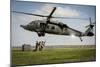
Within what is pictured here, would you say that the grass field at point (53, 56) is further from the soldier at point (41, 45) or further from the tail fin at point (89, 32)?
the tail fin at point (89, 32)

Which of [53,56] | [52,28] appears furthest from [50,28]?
[53,56]

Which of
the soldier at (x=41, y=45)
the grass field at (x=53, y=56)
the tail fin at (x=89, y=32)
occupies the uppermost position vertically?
the tail fin at (x=89, y=32)

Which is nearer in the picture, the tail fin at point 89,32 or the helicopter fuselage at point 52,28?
the helicopter fuselage at point 52,28

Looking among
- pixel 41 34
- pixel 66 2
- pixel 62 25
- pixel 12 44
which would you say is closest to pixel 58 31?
pixel 62 25

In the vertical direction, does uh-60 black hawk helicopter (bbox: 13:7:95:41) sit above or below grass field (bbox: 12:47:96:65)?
above

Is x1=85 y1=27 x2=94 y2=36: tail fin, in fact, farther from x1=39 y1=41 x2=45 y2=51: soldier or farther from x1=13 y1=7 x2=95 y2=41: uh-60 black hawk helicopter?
x1=39 y1=41 x2=45 y2=51: soldier

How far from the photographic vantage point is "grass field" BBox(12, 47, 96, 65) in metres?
2.21

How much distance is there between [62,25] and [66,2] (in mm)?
321

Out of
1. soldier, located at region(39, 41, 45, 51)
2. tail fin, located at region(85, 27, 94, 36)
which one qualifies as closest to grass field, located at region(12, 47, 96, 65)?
soldier, located at region(39, 41, 45, 51)

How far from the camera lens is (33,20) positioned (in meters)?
Answer: 2.29

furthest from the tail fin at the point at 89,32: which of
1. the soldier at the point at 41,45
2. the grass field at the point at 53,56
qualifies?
the soldier at the point at 41,45

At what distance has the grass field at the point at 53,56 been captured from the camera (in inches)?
87.0

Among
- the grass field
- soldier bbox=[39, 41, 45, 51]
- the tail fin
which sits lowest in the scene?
the grass field

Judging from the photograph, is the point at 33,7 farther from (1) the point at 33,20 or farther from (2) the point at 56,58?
(2) the point at 56,58
